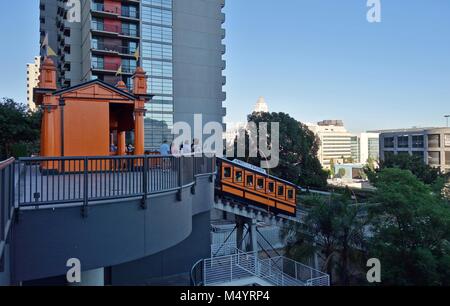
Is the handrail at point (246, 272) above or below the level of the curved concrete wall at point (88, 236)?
below

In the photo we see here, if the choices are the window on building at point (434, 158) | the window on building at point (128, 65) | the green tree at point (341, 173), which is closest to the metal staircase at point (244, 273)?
the window on building at point (128, 65)

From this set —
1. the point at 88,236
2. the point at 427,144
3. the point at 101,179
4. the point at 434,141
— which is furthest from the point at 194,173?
the point at 427,144

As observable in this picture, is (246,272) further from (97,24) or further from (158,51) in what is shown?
(97,24)

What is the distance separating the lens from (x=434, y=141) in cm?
6431

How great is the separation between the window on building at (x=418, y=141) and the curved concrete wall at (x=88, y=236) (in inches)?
2710

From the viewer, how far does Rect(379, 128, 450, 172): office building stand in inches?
2458

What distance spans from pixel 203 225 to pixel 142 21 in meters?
40.5

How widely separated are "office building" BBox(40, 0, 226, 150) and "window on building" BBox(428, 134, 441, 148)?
→ 123 feet

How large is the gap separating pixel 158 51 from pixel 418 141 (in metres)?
48.6

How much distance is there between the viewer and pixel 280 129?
44281mm

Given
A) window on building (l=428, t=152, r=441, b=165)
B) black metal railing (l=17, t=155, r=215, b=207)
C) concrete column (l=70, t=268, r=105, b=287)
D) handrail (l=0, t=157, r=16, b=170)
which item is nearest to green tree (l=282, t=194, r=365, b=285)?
concrete column (l=70, t=268, r=105, b=287)

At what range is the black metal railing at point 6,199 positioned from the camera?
15.1 ft

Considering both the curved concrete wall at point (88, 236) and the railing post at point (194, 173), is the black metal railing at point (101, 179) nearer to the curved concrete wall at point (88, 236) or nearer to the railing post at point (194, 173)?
the curved concrete wall at point (88, 236)
